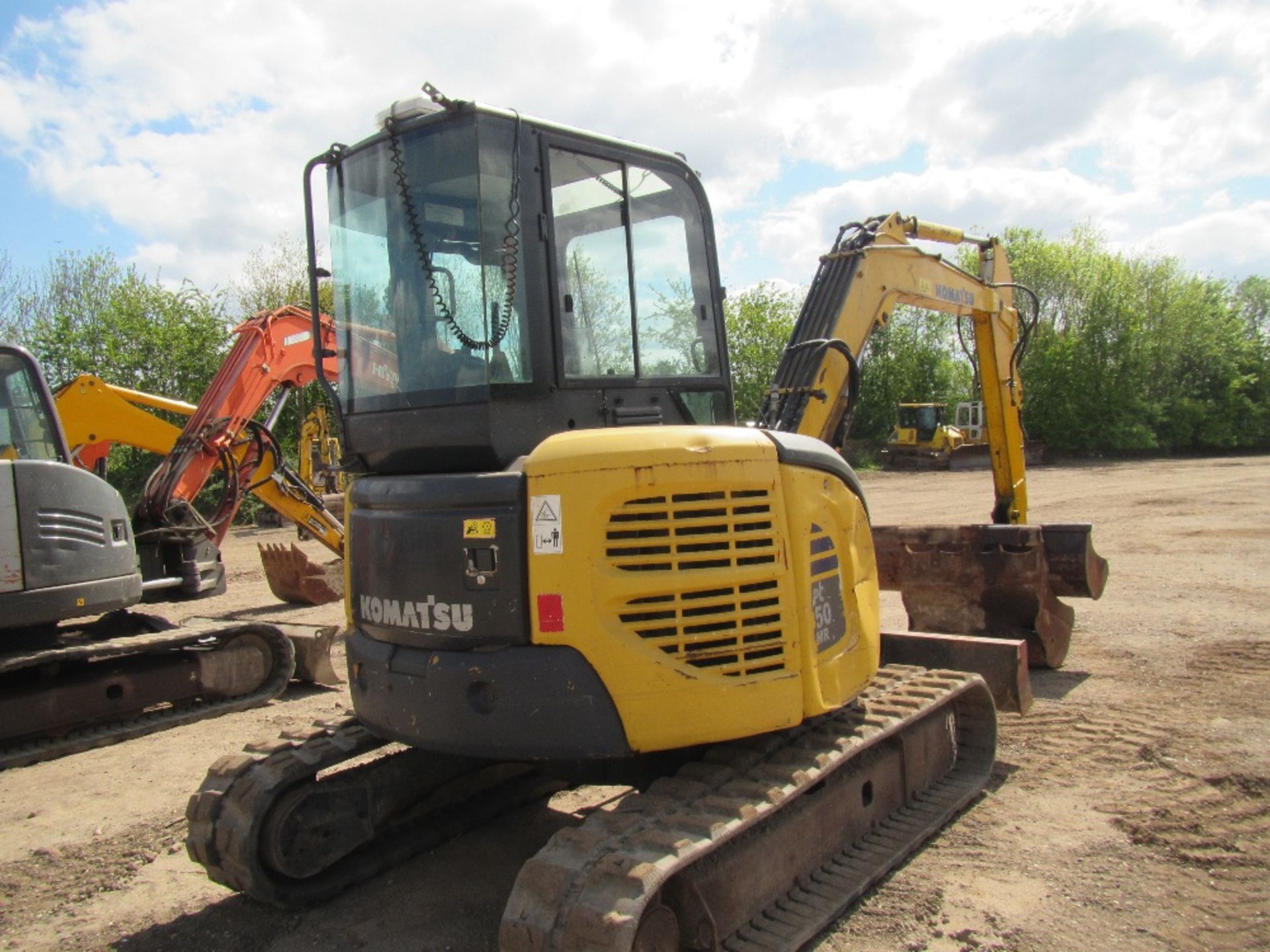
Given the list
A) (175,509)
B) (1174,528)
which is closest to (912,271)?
(175,509)

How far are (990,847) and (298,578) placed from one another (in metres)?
8.99

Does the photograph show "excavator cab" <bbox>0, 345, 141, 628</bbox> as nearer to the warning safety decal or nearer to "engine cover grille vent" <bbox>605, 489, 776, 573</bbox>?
the warning safety decal

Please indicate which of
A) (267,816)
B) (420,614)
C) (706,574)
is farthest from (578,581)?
(267,816)

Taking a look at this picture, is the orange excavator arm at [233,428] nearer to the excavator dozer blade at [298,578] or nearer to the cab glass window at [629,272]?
the excavator dozer blade at [298,578]

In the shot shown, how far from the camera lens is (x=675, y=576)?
3277mm

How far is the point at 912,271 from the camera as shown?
683cm

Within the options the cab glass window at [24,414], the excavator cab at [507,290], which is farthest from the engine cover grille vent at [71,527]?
the excavator cab at [507,290]

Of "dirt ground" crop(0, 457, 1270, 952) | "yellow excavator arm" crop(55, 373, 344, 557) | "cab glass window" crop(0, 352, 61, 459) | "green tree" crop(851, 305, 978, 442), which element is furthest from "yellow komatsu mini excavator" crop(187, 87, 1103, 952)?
"green tree" crop(851, 305, 978, 442)

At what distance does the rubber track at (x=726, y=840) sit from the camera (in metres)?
2.82

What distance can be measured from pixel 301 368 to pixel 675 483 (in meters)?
7.90

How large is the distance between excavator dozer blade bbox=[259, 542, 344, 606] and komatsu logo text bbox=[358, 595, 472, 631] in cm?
814

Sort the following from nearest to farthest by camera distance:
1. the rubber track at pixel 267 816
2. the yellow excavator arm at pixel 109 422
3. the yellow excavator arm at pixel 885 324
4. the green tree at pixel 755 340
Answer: the rubber track at pixel 267 816, the yellow excavator arm at pixel 885 324, the yellow excavator arm at pixel 109 422, the green tree at pixel 755 340

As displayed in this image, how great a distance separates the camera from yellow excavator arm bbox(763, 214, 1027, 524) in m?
5.74

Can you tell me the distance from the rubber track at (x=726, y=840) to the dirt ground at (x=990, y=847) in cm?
13
